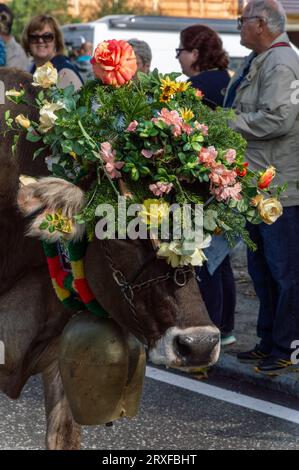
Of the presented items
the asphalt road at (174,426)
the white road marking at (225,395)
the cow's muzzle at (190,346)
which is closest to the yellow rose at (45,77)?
the cow's muzzle at (190,346)

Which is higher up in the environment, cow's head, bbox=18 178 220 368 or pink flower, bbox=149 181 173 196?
pink flower, bbox=149 181 173 196

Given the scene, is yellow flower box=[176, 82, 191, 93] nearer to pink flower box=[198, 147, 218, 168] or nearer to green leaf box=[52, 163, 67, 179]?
pink flower box=[198, 147, 218, 168]

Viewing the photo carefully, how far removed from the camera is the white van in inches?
595

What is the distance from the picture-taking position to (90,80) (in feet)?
14.0

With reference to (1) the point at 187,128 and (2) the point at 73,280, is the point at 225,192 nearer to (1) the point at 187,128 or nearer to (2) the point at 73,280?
(1) the point at 187,128

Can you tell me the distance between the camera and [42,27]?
731cm

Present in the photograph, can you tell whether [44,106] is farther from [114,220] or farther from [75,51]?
[75,51]

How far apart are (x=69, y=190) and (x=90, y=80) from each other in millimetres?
535

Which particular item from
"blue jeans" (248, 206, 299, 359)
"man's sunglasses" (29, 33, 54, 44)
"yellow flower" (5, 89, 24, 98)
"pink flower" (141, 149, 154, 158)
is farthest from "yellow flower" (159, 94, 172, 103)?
"man's sunglasses" (29, 33, 54, 44)

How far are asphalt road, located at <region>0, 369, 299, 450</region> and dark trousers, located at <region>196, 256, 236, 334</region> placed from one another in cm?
67

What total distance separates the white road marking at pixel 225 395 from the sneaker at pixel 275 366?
247 millimetres

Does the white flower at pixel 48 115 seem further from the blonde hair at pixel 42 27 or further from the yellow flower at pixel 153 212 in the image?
the blonde hair at pixel 42 27

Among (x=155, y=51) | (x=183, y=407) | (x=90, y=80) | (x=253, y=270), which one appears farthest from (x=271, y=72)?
(x=155, y=51)

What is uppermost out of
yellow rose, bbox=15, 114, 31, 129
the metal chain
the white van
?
yellow rose, bbox=15, 114, 31, 129
